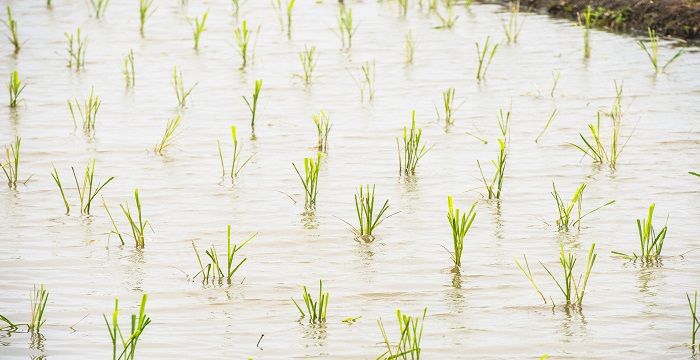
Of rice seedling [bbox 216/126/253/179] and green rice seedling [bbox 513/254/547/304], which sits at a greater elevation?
rice seedling [bbox 216/126/253/179]

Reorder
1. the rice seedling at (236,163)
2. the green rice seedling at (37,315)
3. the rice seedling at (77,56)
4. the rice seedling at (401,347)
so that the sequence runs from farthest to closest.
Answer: the rice seedling at (77,56), the rice seedling at (236,163), the green rice seedling at (37,315), the rice seedling at (401,347)

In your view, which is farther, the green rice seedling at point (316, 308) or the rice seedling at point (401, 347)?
the green rice seedling at point (316, 308)

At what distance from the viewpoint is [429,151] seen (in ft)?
20.1

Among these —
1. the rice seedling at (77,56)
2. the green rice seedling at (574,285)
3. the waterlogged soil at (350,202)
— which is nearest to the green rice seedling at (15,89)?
the waterlogged soil at (350,202)

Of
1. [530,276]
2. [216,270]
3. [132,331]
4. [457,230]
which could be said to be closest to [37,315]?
[132,331]

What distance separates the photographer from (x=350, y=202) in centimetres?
518

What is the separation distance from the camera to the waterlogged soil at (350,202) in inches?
144

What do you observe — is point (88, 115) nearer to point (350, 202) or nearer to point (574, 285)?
point (350, 202)

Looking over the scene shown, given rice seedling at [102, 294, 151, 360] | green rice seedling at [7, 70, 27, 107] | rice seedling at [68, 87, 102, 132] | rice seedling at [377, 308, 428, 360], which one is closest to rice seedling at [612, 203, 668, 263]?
rice seedling at [377, 308, 428, 360]

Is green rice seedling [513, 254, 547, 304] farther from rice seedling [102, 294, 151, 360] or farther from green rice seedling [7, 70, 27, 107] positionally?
green rice seedling [7, 70, 27, 107]

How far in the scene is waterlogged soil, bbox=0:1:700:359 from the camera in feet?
12.0

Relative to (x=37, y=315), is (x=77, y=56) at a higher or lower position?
higher

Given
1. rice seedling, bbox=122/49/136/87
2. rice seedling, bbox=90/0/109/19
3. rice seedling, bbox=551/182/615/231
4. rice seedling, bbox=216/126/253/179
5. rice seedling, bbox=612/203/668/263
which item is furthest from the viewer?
rice seedling, bbox=90/0/109/19

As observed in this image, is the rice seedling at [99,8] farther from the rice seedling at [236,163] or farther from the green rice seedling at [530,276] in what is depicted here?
the green rice seedling at [530,276]
